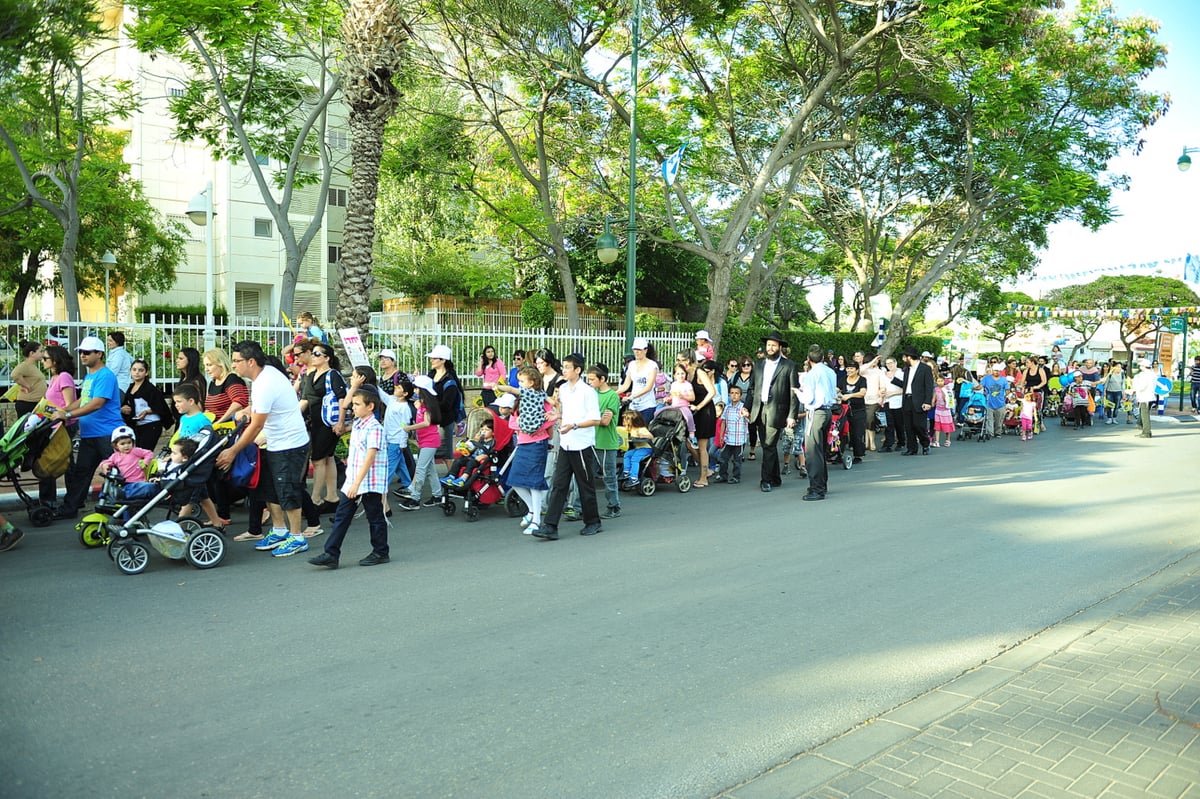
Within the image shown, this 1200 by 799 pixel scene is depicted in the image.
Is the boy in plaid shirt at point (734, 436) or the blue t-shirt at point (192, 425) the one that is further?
the boy in plaid shirt at point (734, 436)

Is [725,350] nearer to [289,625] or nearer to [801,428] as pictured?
[801,428]

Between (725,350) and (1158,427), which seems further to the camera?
(725,350)

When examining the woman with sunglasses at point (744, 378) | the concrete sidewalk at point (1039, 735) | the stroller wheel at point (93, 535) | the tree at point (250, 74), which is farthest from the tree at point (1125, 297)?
the stroller wheel at point (93, 535)

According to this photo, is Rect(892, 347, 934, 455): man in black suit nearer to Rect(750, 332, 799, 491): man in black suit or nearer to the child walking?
Rect(750, 332, 799, 491): man in black suit

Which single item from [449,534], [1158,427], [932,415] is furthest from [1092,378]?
[449,534]

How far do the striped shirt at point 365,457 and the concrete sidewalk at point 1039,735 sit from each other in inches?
172

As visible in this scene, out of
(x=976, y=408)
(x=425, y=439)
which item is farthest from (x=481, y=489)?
(x=976, y=408)

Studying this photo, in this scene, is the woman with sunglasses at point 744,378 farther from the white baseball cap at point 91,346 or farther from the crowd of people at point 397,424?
the white baseball cap at point 91,346

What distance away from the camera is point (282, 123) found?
20094 mm

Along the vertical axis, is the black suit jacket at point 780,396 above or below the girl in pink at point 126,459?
above

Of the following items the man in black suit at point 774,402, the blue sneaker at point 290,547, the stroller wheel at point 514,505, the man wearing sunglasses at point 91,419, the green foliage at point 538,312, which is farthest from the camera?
the green foliage at point 538,312

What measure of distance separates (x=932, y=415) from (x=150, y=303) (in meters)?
35.1

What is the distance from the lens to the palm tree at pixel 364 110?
13.1m

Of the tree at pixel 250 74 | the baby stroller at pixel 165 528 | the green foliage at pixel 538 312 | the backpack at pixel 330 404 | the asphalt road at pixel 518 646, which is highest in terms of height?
the tree at pixel 250 74
